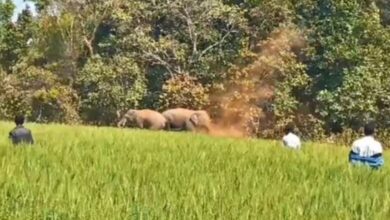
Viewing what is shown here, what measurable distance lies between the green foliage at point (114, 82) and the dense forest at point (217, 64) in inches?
1.5

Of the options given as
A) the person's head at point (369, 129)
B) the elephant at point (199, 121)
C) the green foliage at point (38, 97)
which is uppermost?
the green foliage at point (38, 97)

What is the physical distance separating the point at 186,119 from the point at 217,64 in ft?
7.24

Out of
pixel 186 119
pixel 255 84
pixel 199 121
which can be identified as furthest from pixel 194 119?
pixel 255 84

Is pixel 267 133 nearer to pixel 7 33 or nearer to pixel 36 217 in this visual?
pixel 7 33

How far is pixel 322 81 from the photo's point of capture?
2450 cm

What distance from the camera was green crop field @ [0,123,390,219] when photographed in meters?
4.89

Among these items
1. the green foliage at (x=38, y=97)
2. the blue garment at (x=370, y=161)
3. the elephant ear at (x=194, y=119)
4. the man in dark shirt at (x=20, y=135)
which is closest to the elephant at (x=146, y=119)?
the elephant ear at (x=194, y=119)

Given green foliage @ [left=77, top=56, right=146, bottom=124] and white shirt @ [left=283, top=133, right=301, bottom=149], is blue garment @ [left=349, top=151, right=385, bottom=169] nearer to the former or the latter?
white shirt @ [left=283, top=133, right=301, bottom=149]

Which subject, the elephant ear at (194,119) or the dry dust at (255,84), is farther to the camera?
the elephant ear at (194,119)

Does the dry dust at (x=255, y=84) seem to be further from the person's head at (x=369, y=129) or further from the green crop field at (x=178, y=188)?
the person's head at (x=369, y=129)

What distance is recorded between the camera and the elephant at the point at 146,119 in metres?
24.6

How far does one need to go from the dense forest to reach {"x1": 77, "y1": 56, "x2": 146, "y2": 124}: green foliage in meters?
0.04

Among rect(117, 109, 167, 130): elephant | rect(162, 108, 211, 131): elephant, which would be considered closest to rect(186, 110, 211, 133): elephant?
rect(162, 108, 211, 131): elephant

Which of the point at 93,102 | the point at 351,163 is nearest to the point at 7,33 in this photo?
the point at 93,102
